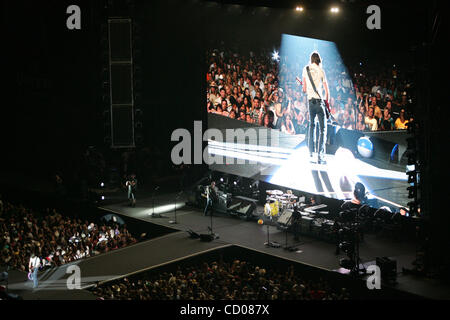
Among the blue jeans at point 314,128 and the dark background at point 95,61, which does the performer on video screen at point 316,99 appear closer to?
the blue jeans at point 314,128

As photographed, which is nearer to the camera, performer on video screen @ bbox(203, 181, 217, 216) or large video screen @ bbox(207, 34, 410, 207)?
large video screen @ bbox(207, 34, 410, 207)

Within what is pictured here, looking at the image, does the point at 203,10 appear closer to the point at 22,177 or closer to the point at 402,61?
the point at 402,61

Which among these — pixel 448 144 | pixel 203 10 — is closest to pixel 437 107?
pixel 448 144

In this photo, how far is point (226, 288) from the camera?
10.1 metres

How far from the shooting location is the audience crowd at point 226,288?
32.3 feet

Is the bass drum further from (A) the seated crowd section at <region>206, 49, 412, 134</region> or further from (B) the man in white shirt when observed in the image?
(B) the man in white shirt

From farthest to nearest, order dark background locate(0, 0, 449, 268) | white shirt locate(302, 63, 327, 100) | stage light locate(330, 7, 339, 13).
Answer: dark background locate(0, 0, 449, 268), white shirt locate(302, 63, 327, 100), stage light locate(330, 7, 339, 13)

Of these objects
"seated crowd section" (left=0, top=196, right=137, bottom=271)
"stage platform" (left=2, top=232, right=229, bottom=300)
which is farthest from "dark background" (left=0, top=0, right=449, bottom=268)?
"stage platform" (left=2, top=232, right=229, bottom=300)

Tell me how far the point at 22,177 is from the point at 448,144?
1421 cm

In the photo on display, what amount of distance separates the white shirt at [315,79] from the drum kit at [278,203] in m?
2.66

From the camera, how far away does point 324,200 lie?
15734 millimetres

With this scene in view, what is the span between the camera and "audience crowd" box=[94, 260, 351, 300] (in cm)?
985

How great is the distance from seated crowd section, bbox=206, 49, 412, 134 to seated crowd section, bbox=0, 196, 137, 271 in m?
4.85

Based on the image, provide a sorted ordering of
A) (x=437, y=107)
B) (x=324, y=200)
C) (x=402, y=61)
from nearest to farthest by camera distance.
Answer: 1. (x=437, y=107)
2. (x=402, y=61)
3. (x=324, y=200)
